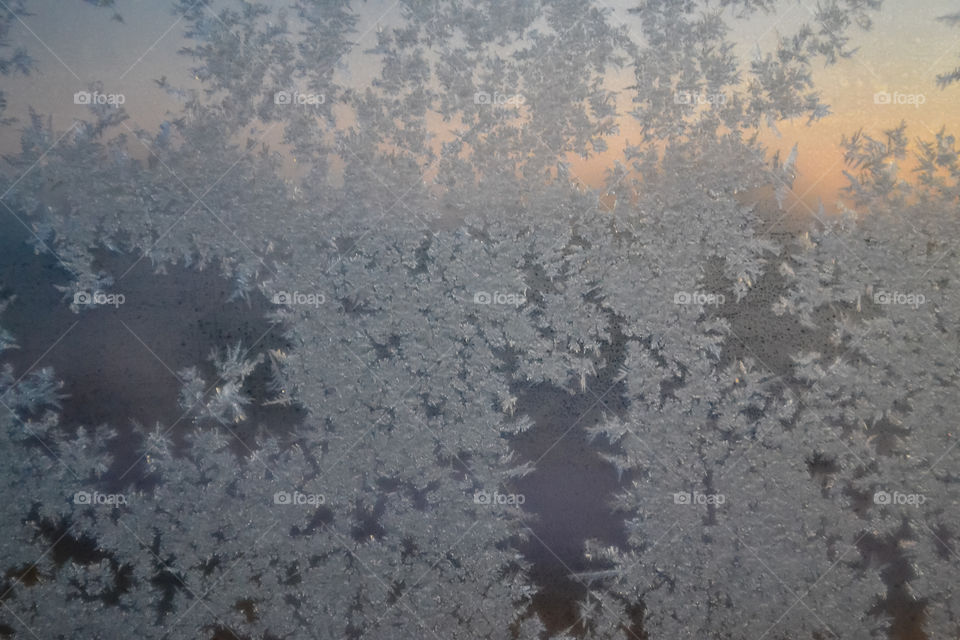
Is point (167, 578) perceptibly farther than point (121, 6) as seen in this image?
No

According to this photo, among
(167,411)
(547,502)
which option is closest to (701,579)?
(547,502)

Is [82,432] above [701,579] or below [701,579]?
above

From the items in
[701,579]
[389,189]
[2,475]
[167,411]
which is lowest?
[701,579]

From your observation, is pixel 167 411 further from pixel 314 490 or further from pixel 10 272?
pixel 10 272

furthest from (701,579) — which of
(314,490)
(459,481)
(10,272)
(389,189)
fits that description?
(10,272)

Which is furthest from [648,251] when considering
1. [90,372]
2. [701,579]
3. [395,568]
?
[90,372]

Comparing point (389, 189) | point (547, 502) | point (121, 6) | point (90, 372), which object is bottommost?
point (547, 502)

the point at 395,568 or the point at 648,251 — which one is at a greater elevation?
the point at 648,251

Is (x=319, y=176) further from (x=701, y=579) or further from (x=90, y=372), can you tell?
(x=701, y=579)

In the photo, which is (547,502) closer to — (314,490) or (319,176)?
(314,490)
